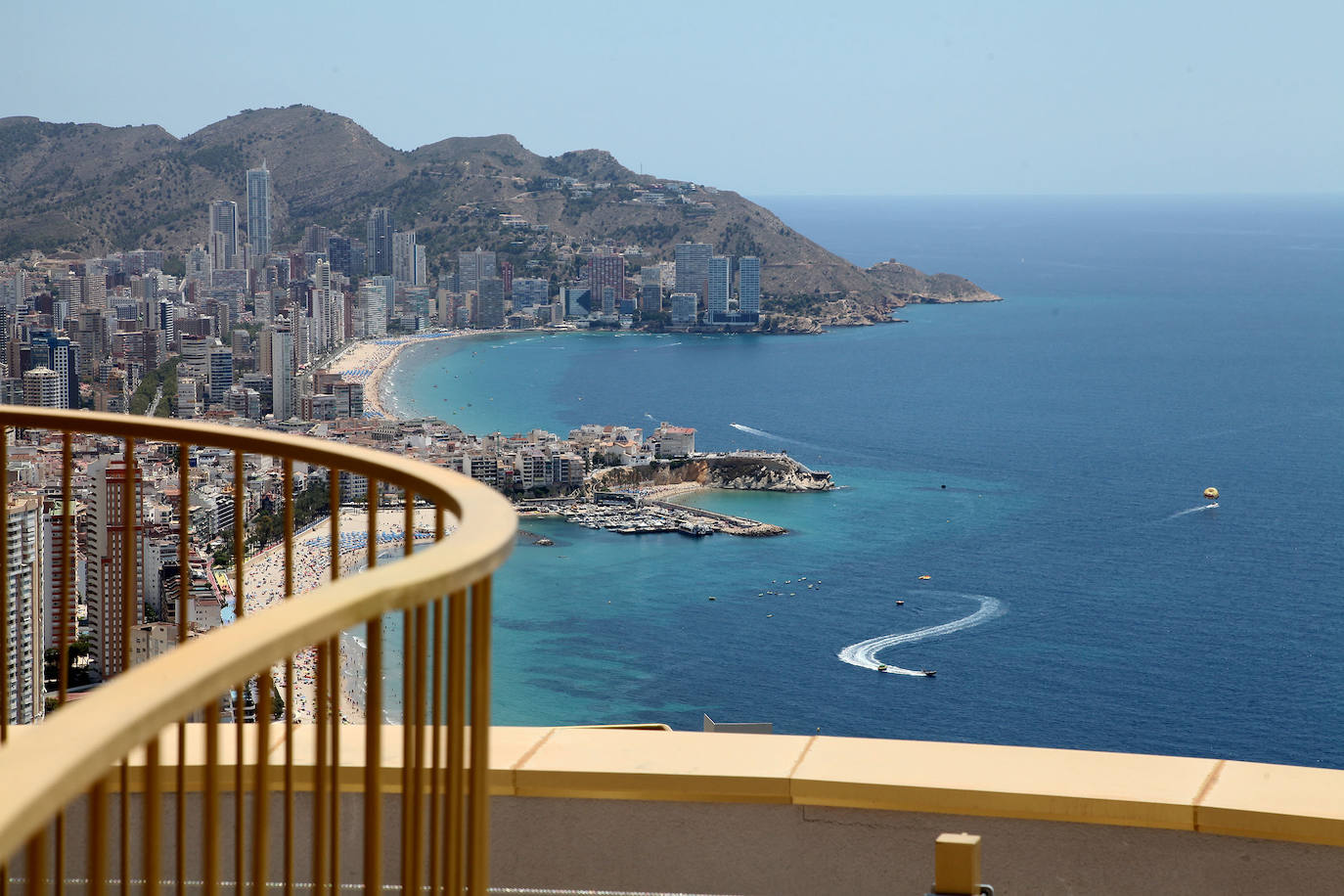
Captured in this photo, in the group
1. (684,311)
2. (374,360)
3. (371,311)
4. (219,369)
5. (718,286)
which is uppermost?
(718,286)

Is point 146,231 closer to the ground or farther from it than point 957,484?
farther from it

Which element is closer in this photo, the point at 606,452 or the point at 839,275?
the point at 606,452

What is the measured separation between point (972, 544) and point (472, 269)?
28.1m

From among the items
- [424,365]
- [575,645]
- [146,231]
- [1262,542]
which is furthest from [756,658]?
[146,231]

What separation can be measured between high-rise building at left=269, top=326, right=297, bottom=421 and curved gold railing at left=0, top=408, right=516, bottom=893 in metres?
27.8

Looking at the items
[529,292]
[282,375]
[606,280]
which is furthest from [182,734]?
[606,280]

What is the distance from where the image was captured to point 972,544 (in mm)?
18812

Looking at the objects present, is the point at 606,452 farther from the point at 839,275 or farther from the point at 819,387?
the point at 839,275

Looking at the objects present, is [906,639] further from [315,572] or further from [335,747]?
[335,747]

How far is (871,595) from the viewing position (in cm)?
1705

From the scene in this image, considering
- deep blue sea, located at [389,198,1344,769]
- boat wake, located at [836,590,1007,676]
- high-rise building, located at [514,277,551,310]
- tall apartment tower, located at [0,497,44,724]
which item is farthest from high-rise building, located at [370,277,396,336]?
tall apartment tower, located at [0,497,44,724]

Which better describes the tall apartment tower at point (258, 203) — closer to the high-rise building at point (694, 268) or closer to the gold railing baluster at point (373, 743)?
the high-rise building at point (694, 268)

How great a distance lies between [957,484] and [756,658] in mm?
7895

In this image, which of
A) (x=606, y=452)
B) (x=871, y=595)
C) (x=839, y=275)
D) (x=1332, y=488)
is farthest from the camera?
(x=839, y=275)
